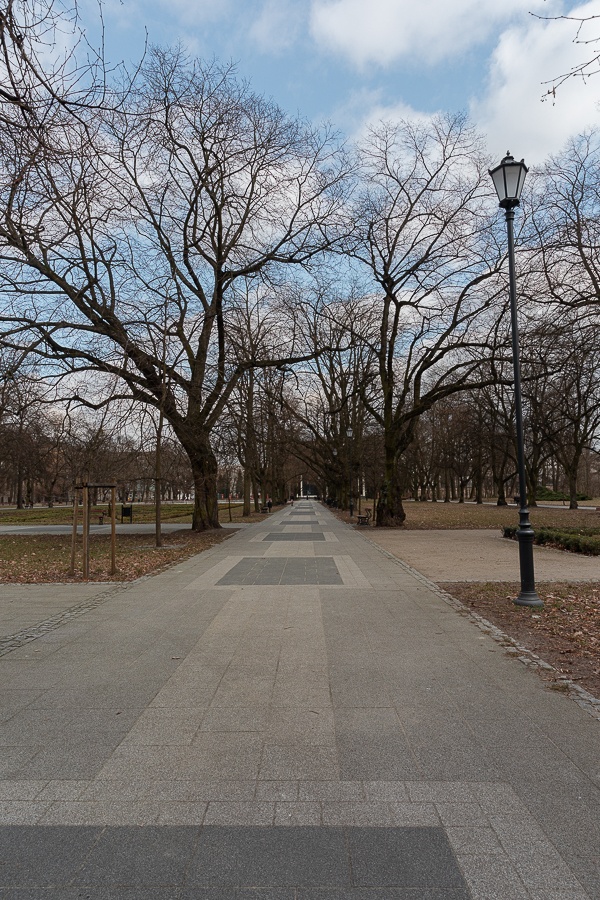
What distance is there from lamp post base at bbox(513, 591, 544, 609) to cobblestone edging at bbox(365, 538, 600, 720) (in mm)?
714

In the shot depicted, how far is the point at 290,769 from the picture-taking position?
11.9 feet

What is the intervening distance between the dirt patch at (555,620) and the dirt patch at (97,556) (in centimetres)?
626

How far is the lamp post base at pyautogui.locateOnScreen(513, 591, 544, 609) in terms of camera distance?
8430 mm

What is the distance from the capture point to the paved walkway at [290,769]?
264 centimetres

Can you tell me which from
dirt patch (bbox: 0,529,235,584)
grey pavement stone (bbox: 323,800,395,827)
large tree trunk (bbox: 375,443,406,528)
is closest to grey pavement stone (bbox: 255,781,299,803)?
grey pavement stone (bbox: 323,800,395,827)

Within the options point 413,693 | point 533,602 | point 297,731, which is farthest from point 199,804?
point 533,602

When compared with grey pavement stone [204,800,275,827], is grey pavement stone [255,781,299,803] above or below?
below

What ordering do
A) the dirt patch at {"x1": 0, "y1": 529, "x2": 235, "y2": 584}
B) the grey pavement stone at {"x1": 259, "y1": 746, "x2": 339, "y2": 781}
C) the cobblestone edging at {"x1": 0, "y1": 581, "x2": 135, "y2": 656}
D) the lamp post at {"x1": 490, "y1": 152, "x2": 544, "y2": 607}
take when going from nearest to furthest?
the grey pavement stone at {"x1": 259, "y1": 746, "x2": 339, "y2": 781} → the cobblestone edging at {"x1": 0, "y1": 581, "x2": 135, "y2": 656} → the lamp post at {"x1": 490, "y1": 152, "x2": 544, "y2": 607} → the dirt patch at {"x1": 0, "y1": 529, "x2": 235, "y2": 584}

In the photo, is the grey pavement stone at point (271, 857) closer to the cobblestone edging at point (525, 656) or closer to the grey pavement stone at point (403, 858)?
the grey pavement stone at point (403, 858)

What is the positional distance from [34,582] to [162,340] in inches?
259

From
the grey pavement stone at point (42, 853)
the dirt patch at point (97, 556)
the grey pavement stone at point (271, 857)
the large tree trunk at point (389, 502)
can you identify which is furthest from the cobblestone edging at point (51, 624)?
the large tree trunk at point (389, 502)

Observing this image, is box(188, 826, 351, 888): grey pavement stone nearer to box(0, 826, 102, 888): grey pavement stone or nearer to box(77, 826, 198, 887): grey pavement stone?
box(77, 826, 198, 887): grey pavement stone

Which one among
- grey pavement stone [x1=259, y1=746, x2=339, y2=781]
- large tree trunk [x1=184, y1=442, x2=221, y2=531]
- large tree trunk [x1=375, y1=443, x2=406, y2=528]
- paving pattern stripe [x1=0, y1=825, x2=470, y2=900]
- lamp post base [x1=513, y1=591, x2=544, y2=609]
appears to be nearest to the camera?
paving pattern stripe [x1=0, y1=825, x2=470, y2=900]

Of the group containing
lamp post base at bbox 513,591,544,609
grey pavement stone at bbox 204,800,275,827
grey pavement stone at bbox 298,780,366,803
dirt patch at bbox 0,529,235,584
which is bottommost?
dirt patch at bbox 0,529,235,584
